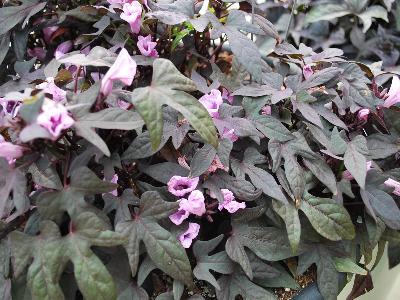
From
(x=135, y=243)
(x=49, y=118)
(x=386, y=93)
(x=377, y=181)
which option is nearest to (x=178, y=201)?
(x=135, y=243)

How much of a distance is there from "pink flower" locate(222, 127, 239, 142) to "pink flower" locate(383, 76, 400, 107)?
0.89 feet

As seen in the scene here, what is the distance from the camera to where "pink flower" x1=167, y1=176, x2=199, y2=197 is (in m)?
0.68

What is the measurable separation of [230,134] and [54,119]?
281 mm

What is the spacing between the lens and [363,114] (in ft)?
2.67

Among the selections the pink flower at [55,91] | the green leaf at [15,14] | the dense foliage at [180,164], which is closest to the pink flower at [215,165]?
the dense foliage at [180,164]

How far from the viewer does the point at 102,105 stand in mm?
640

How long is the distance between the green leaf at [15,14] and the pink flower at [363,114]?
0.55m

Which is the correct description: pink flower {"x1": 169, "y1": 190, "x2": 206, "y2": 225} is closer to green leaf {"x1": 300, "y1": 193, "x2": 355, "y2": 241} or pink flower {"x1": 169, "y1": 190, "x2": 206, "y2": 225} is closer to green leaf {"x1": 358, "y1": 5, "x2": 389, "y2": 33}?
green leaf {"x1": 300, "y1": 193, "x2": 355, "y2": 241}

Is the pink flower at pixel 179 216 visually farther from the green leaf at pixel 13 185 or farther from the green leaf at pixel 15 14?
the green leaf at pixel 15 14

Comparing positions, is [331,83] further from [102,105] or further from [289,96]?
[102,105]

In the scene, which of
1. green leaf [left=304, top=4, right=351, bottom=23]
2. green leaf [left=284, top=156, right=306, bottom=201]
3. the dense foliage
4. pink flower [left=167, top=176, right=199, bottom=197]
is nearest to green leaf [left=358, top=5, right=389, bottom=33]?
green leaf [left=304, top=4, right=351, bottom=23]

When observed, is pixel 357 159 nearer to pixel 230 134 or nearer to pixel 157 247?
pixel 230 134

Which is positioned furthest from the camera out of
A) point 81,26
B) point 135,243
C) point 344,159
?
point 81,26

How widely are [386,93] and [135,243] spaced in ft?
1.66
